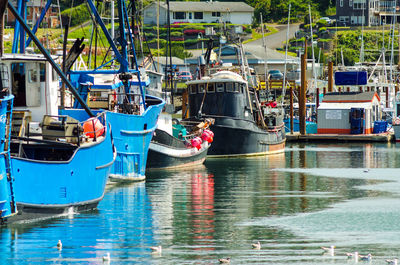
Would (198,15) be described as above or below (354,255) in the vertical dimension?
above

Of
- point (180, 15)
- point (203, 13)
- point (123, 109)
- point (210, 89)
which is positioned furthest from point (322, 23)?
point (123, 109)

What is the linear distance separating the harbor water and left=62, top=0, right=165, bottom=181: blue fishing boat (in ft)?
2.88

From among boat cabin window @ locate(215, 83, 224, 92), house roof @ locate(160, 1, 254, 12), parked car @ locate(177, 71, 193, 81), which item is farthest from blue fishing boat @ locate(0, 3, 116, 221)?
house roof @ locate(160, 1, 254, 12)

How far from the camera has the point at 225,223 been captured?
2475cm

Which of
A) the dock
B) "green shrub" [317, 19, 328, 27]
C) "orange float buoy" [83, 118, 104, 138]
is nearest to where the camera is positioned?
"orange float buoy" [83, 118, 104, 138]

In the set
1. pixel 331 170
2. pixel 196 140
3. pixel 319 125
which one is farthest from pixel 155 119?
pixel 319 125

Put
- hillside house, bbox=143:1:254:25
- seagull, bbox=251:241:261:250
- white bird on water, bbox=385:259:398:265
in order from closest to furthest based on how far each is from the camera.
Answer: white bird on water, bbox=385:259:398:265, seagull, bbox=251:241:261:250, hillside house, bbox=143:1:254:25

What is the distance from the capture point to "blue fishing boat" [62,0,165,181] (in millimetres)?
32438

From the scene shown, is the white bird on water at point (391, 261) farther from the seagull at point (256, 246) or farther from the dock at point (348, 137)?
the dock at point (348, 137)

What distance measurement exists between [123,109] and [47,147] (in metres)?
10.4

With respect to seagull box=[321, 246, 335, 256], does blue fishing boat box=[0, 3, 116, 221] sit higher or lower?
higher

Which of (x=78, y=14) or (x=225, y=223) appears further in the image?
(x=78, y=14)

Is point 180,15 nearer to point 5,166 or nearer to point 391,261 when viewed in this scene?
point 5,166

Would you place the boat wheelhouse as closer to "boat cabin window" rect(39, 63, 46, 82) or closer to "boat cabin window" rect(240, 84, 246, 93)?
"boat cabin window" rect(240, 84, 246, 93)
